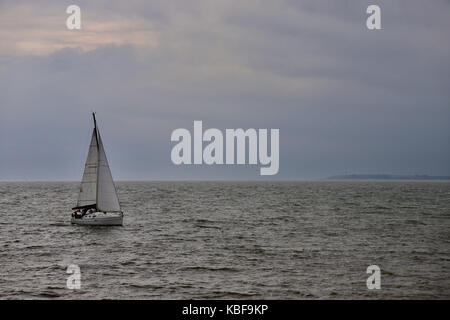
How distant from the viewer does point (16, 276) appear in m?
26.6

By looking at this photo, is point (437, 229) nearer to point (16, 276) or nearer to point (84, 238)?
point (84, 238)

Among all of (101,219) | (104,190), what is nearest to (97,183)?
(104,190)

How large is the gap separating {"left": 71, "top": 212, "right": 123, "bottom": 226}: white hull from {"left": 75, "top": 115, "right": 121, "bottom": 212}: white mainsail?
3.18ft

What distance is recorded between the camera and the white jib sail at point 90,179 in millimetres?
49969

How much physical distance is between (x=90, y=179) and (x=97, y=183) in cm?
108

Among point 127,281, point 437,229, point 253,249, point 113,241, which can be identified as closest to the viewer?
point 127,281

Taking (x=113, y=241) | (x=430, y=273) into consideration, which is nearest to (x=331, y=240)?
(x=430, y=273)

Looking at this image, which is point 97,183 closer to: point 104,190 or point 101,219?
point 104,190

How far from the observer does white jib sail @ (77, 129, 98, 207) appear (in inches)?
1967

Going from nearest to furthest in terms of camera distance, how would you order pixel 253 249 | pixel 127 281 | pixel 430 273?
pixel 127 281
pixel 430 273
pixel 253 249

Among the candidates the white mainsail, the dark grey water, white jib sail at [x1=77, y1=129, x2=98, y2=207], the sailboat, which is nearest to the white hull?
the sailboat

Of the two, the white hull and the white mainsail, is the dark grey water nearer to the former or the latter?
the white hull

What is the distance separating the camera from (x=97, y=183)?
163ft
